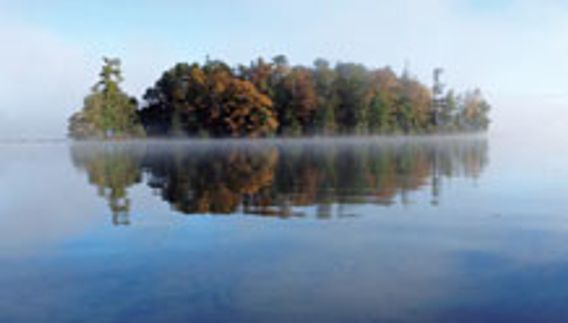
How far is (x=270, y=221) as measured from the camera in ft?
44.7

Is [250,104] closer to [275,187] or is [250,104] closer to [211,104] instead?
[211,104]

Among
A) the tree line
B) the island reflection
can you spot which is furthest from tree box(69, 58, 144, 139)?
the island reflection

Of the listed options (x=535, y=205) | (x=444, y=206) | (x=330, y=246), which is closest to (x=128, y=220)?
(x=330, y=246)

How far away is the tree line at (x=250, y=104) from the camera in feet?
313

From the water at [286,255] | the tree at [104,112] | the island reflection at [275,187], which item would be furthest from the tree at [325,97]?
the water at [286,255]

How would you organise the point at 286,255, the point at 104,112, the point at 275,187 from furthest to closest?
the point at 104,112
the point at 275,187
the point at 286,255

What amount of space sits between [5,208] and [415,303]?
13918mm

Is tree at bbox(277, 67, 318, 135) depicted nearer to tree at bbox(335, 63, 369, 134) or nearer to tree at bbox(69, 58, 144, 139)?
tree at bbox(335, 63, 369, 134)

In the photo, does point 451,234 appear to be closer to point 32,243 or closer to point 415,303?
point 415,303

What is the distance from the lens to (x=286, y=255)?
9992 millimetres

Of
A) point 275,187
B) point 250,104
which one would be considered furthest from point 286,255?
point 250,104

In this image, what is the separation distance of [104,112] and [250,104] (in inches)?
974

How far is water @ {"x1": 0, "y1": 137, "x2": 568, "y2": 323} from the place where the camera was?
717 centimetres

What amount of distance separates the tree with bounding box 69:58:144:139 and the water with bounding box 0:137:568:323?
253 feet
